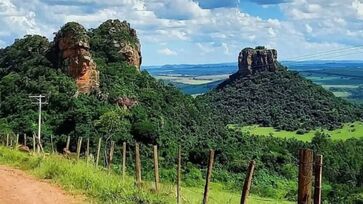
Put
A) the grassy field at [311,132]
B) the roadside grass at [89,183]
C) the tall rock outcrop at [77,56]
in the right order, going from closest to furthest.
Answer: the roadside grass at [89,183] < the tall rock outcrop at [77,56] < the grassy field at [311,132]

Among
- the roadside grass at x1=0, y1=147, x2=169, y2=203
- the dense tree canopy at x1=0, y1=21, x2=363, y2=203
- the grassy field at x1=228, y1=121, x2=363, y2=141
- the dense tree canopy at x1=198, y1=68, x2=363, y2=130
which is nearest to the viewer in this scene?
the roadside grass at x1=0, y1=147, x2=169, y2=203

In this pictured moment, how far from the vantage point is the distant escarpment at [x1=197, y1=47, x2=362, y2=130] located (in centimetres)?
11325

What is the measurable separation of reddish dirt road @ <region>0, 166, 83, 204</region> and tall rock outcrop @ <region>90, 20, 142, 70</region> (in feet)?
175

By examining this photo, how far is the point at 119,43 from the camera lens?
69875 millimetres

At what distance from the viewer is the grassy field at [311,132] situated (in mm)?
97906

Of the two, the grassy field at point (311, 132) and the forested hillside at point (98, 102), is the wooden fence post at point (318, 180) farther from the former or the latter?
the grassy field at point (311, 132)

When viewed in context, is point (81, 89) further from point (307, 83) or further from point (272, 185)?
point (307, 83)

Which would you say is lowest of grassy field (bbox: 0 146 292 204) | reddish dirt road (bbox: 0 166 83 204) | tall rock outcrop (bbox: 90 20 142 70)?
reddish dirt road (bbox: 0 166 83 204)

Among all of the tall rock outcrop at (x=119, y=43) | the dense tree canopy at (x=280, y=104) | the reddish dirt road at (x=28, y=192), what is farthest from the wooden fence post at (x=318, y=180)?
the dense tree canopy at (x=280, y=104)

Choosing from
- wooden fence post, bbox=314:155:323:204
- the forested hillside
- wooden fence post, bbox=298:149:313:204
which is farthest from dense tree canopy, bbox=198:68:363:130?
wooden fence post, bbox=298:149:313:204

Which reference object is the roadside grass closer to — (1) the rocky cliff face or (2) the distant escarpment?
(2) the distant escarpment

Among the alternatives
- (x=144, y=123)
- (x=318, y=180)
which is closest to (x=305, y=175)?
(x=318, y=180)

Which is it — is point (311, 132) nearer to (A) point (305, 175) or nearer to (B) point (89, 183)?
(B) point (89, 183)

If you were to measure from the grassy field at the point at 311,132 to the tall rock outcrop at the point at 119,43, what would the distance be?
36.9 metres
